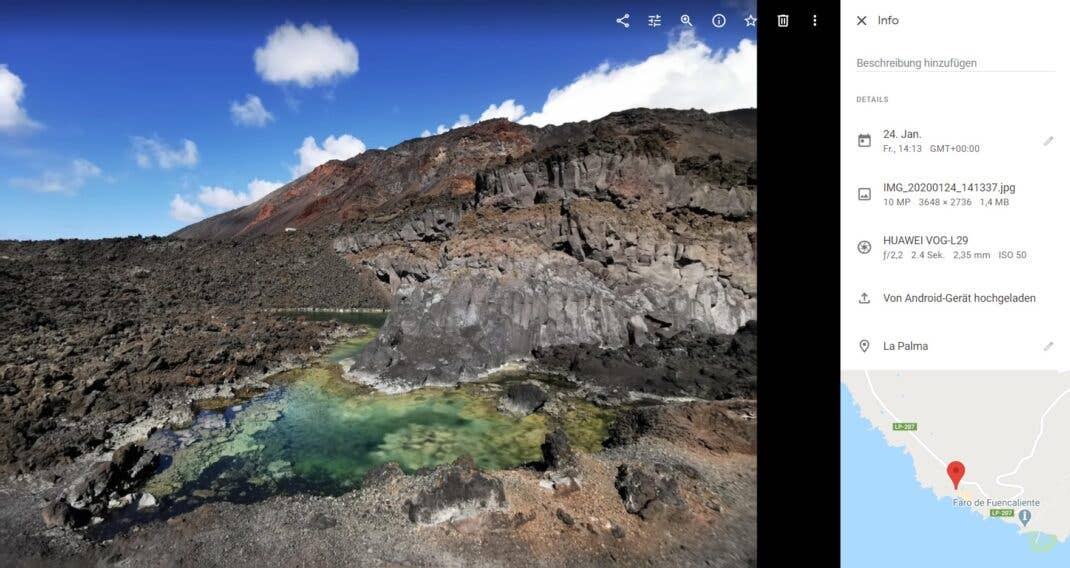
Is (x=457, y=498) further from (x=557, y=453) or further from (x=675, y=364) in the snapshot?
(x=675, y=364)

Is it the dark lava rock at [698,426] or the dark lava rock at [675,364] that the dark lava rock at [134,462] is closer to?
the dark lava rock at [698,426]

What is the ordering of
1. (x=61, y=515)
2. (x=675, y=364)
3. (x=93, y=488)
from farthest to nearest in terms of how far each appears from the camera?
(x=675, y=364) → (x=93, y=488) → (x=61, y=515)

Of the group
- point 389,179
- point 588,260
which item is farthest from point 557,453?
point 389,179

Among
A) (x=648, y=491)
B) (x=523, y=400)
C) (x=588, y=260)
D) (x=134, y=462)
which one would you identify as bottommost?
(x=523, y=400)

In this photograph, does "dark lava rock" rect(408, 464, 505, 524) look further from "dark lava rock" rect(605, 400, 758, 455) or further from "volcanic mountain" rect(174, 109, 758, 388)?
"volcanic mountain" rect(174, 109, 758, 388)

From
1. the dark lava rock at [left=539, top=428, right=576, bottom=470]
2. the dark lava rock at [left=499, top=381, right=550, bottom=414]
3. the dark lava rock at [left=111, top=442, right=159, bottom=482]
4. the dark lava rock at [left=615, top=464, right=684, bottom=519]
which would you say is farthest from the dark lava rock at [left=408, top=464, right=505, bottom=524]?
the dark lava rock at [left=111, top=442, right=159, bottom=482]

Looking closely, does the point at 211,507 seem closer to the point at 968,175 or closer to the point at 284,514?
the point at 284,514
